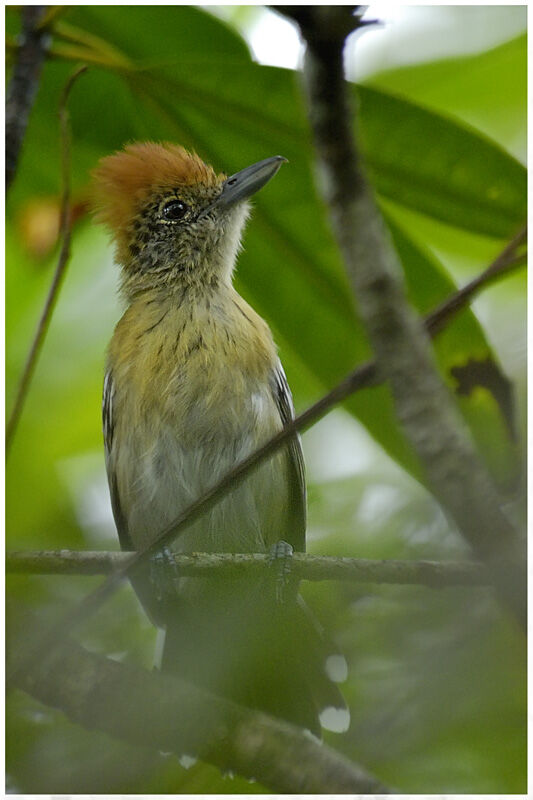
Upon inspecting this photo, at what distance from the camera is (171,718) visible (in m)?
2.65

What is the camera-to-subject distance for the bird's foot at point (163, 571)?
3.71 m

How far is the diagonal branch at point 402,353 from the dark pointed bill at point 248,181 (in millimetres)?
2196

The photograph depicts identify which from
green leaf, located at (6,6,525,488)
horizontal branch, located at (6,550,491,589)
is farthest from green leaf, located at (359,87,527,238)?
horizontal branch, located at (6,550,491,589)

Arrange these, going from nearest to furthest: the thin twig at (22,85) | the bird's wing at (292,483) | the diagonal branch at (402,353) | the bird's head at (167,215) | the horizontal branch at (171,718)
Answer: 1. the diagonal branch at (402,353)
2. the horizontal branch at (171,718)
3. the thin twig at (22,85)
4. the bird's wing at (292,483)
5. the bird's head at (167,215)

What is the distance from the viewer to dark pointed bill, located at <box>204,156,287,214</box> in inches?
142

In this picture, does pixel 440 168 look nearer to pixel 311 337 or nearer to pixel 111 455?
pixel 311 337

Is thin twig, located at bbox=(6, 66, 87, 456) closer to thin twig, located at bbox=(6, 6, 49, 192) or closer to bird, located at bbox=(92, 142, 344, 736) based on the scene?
thin twig, located at bbox=(6, 6, 49, 192)

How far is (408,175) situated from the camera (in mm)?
3355

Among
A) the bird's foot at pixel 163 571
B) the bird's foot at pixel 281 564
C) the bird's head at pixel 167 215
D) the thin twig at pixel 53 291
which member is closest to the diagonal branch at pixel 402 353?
the bird's foot at pixel 281 564

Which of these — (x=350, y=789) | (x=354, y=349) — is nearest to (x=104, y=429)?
(x=354, y=349)

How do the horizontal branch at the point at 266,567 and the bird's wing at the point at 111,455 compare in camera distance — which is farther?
the bird's wing at the point at 111,455

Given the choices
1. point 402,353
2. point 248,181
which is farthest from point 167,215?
point 402,353

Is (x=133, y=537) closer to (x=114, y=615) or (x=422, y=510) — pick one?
(x=114, y=615)

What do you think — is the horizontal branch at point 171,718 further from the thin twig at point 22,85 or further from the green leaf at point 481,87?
the green leaf at point 481,87
